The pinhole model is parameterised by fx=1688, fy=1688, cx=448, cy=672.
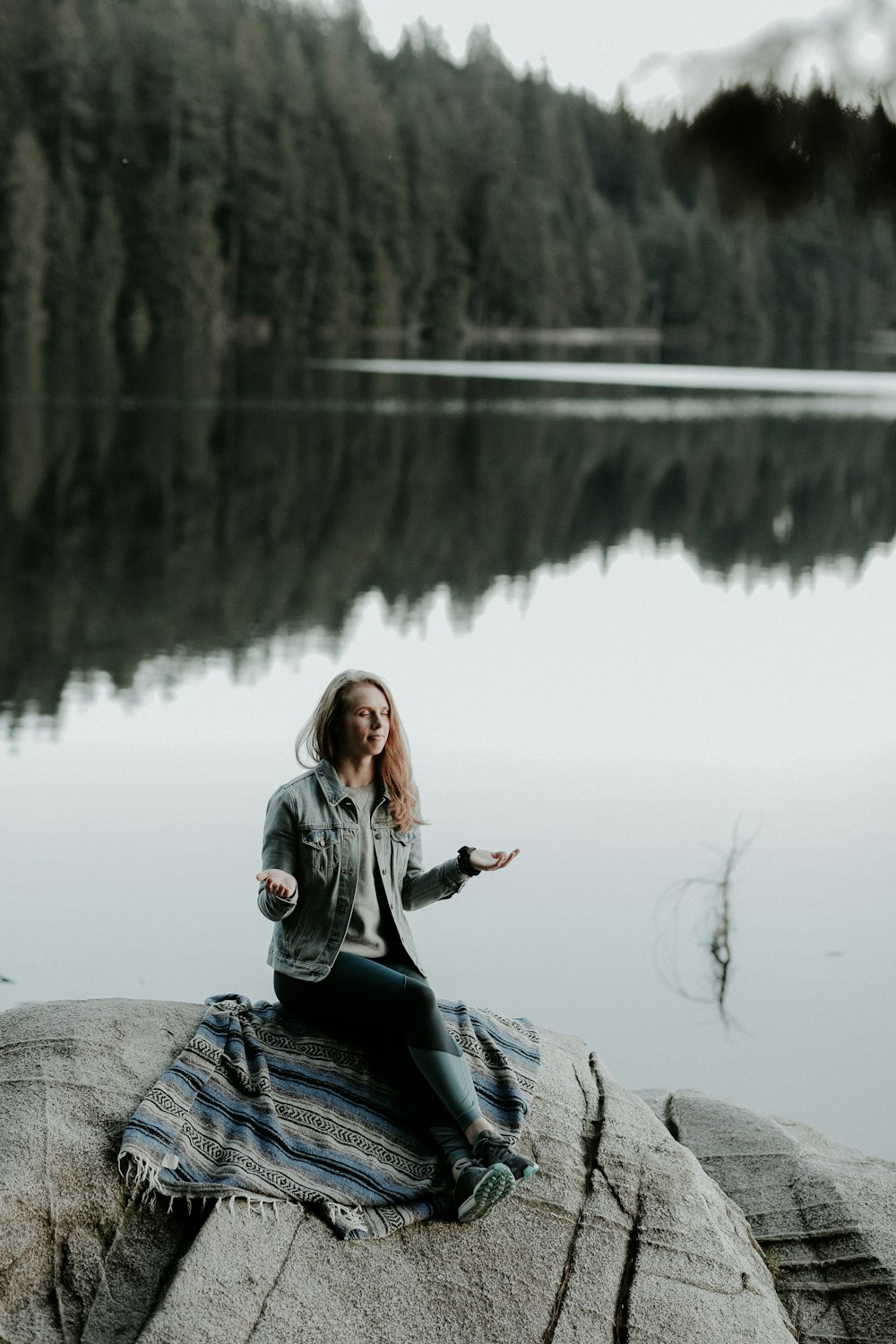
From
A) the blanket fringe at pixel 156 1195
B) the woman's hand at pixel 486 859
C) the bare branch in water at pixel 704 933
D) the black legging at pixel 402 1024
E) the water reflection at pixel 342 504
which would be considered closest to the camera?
the blanket fringe at pixel 156 1195

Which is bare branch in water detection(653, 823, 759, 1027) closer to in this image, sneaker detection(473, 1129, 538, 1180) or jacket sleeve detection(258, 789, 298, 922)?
jacket sleeve detection(258, 789, 298, 922)

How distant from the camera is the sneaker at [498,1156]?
3264 millimetres

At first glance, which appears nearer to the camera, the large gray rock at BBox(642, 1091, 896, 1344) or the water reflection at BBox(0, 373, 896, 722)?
the large gray rock at BBox(642, 1091, 896, 1344)

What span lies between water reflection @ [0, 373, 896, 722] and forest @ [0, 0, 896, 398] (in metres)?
19.5

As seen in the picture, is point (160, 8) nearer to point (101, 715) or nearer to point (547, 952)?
point (101, 715)

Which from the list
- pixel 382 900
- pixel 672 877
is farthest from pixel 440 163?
pixel 382 900

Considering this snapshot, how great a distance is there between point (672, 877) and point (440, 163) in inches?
2082

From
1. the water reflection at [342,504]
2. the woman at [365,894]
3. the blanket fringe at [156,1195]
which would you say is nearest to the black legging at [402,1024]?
the woman at [365,894]

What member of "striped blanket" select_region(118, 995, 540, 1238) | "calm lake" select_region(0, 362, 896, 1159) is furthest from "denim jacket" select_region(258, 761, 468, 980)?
"calm lake" select_region(0, 362, 896, 1159)

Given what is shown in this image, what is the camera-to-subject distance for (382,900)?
3648 millimetres

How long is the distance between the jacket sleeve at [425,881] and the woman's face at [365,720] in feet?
0.77

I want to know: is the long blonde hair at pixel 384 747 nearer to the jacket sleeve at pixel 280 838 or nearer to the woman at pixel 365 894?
the woman at pixel 365 894

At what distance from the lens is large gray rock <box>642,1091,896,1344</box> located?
3.53 meters

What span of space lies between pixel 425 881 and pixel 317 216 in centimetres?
5354
